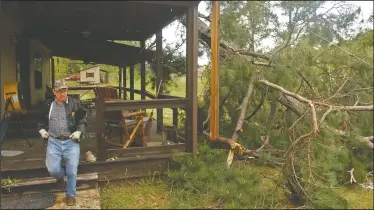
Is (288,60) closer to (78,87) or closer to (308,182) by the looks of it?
(308,182)

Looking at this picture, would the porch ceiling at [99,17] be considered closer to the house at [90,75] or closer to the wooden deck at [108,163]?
the house at [90,75]

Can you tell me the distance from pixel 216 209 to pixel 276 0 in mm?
25045

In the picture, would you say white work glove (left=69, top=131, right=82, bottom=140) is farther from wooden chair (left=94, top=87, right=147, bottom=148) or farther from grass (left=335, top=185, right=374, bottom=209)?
grass (left=335, top=185, right=374, bottom=209)

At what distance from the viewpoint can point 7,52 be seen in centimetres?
712

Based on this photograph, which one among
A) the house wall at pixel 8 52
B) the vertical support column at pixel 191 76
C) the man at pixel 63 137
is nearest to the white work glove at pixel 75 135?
the man at pixel 63 137

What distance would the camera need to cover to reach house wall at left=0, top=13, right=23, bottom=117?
6.62 meters

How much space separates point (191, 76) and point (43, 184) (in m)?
2.65

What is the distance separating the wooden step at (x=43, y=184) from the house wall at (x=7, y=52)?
254cm

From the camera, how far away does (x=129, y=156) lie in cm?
562

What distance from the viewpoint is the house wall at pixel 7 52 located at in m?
6.62

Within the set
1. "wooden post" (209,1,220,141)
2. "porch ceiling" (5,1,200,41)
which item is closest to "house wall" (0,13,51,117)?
"porch ceiling" (5,1,200,41)

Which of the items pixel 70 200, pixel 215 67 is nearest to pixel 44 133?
pixel 70 200

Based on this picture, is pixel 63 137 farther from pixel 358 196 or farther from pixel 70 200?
pixel 358 196

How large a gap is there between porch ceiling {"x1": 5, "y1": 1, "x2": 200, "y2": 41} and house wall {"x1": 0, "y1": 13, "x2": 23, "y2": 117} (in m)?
0.34
